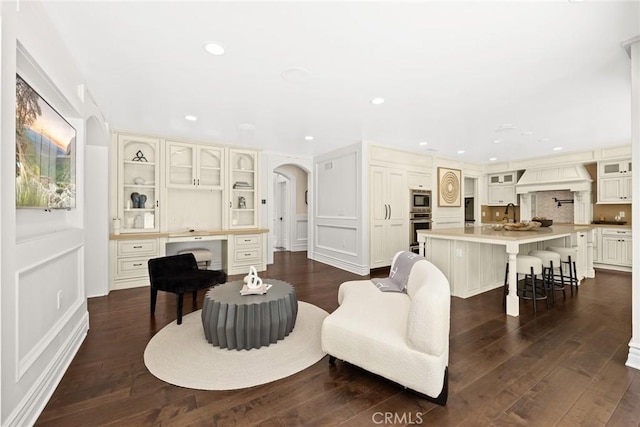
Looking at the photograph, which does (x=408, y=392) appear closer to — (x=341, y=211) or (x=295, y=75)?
(x=295, y=75)

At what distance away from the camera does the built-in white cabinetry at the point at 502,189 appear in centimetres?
743

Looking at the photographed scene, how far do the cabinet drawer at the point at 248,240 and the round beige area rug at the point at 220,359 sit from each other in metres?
2.41

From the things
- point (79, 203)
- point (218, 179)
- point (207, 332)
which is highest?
point (218, 179)

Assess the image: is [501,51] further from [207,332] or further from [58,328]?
[58,328]

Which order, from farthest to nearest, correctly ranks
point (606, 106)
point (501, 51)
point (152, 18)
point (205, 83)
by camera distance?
point (606, 106), point (205, 83), point (501, 51), point (152, 18)

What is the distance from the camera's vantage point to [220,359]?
2.23 meters

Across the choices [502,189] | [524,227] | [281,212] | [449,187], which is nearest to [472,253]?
Result: [524,227]

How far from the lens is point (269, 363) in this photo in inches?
85.6

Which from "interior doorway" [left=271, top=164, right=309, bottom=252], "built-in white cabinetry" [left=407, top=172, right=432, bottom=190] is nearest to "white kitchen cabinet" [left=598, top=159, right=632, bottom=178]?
"built-in white cabinetry" [left=407, top=172, right=432, bottom=190]

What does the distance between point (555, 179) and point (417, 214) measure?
3321 millimetres

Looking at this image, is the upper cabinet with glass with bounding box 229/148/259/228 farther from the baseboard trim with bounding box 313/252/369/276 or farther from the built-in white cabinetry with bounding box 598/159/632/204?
the built-in white cabinetry with bounding box 598/159/632/204

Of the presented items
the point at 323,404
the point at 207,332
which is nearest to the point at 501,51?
the point at 323,404

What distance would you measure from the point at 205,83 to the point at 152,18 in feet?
3.15

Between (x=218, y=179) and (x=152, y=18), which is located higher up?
(x=152, y=18)
